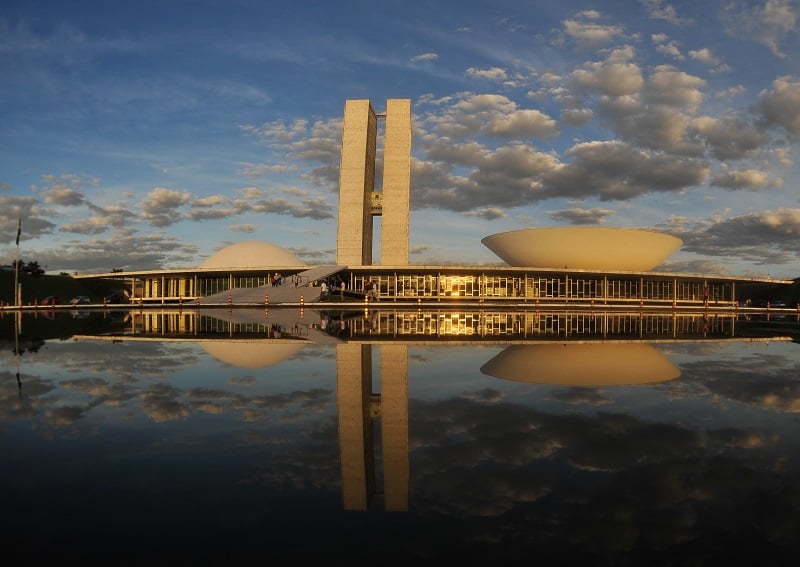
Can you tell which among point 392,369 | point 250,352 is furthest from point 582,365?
point 250,352

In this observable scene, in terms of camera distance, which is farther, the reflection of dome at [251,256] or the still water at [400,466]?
the reflection of dome at [251,256]

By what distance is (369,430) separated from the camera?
226 inches

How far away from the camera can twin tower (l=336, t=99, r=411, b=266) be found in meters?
67.7

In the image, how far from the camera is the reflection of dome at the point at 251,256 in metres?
75.8

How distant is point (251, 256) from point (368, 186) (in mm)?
17833

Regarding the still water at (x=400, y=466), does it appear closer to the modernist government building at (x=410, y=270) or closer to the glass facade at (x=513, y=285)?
the modernist government building at (x=410, y=270)

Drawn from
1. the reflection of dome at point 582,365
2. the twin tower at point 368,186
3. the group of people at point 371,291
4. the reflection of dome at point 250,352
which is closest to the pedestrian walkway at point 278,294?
the group of people at point 371,291

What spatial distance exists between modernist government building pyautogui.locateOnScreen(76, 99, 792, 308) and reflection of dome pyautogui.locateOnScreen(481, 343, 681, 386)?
36.1 metres

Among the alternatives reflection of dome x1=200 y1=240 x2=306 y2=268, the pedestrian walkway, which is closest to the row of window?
the pedestrian walkway

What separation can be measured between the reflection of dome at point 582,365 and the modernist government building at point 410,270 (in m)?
36.1

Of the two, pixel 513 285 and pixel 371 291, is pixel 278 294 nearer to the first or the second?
pixel 371 291

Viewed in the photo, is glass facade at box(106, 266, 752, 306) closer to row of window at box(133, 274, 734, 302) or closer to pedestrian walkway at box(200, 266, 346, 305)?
row of window at box(133, 274, 734, 302)

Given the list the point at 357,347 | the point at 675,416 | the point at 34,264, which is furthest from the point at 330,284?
the point at 34,264

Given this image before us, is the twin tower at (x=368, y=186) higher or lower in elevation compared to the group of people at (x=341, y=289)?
higher
